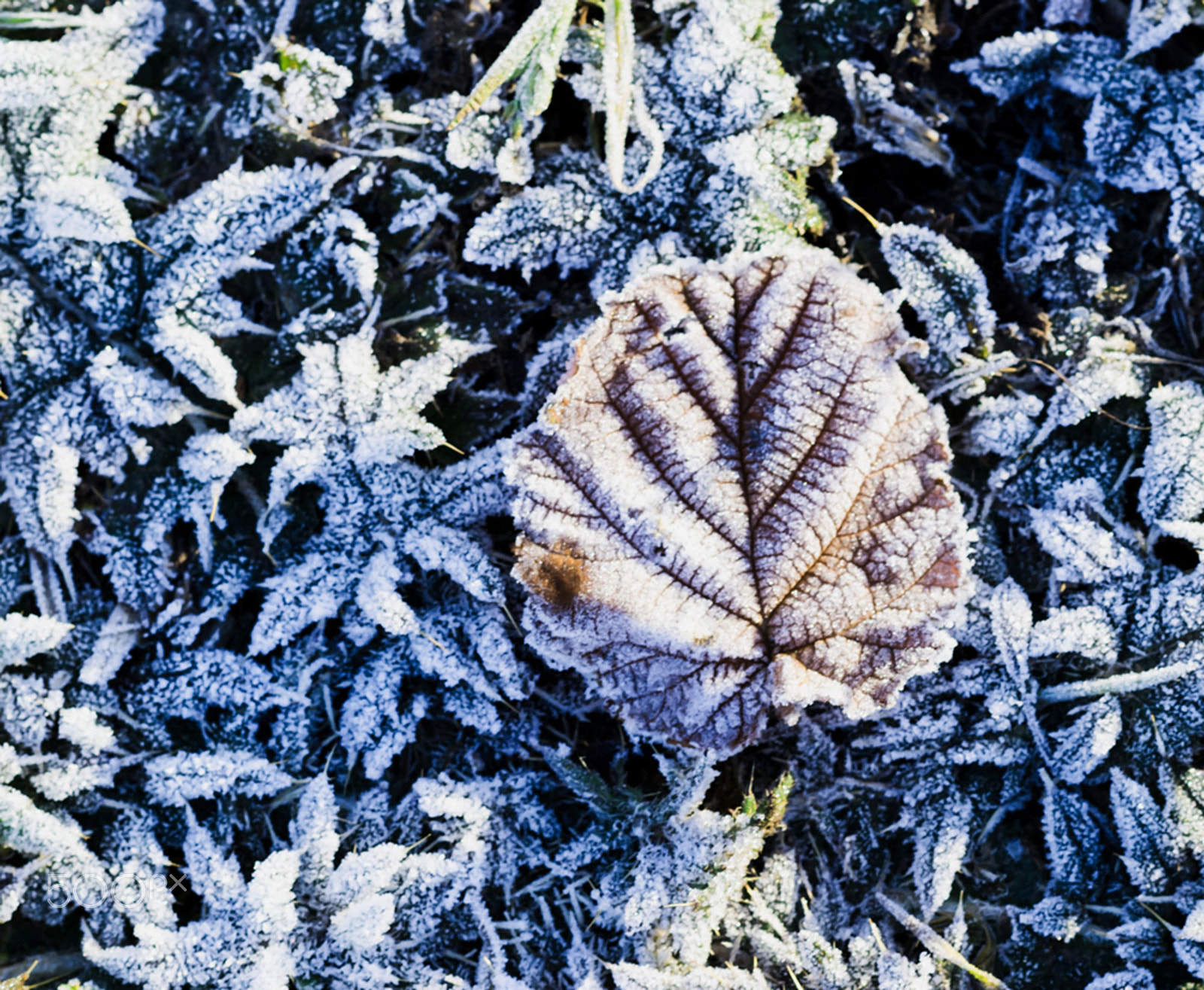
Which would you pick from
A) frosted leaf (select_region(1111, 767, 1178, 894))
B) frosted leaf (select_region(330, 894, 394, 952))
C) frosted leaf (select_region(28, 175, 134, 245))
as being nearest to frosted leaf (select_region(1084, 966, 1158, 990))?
frosted leaf (select_region(1111, 767, 1178, 894))

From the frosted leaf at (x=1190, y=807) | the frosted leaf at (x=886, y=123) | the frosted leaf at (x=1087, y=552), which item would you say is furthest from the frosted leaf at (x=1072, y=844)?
the frosted leaf at (x=886, y=123)

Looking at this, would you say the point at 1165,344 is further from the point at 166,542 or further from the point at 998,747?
the point at 166,542

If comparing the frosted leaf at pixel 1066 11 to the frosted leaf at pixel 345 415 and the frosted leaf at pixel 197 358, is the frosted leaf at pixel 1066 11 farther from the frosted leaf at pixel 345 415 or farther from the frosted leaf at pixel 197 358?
the frosted leaf at pixel 197 358

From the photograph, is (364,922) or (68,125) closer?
(364,922)

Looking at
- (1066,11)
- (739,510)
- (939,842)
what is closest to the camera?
(739,510)

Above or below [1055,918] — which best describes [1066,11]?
above

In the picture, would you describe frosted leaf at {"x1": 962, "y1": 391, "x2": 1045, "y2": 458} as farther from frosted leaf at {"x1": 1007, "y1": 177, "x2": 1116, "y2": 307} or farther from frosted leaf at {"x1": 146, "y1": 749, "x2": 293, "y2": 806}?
frosted leaf at {"x1": 146, "y1": 749, "x2": 293, "y2": 806}

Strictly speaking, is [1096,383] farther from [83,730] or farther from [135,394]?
[83,730]

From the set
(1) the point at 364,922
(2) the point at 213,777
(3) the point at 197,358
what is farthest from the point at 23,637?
(1) the point at 364,922
